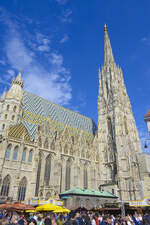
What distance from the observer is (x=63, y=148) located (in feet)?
127

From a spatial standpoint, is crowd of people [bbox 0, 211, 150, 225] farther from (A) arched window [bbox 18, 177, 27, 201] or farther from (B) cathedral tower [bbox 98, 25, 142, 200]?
(B) cathedral tower [bbox 98, 25, 142, 200]

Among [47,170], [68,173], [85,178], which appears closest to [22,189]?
[47,170]

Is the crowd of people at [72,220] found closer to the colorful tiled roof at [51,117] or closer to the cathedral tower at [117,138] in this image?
the colorful tiled roof at [51,117]

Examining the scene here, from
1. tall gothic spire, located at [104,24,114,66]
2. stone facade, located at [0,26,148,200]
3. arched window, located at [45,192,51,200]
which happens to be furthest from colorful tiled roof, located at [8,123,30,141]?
tall gothic spire, located at [104,24,114,66]

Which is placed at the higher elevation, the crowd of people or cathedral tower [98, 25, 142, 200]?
cathedral tower [98, 25, 142, 200]

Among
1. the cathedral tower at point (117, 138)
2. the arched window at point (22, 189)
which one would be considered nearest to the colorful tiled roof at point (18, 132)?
the arched window at point (22, 189)

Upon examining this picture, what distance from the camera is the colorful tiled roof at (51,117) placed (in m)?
39.6

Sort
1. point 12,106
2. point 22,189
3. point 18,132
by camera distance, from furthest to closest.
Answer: point 12,106 → point 18,132 → point 22,189

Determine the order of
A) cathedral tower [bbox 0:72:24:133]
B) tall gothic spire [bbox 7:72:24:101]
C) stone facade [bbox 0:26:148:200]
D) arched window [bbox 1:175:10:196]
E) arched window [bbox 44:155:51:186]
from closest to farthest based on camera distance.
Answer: arched window [bbox 1:175:10:196], stone facade [bbox 0:26:148:200], arched window [bbox 44:155:51:186], cathedral tower [bbox 0:72:24:133], tall gothic spire [bbox 7:72:24:101]

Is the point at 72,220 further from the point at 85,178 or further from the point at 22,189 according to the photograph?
the point at 85,178

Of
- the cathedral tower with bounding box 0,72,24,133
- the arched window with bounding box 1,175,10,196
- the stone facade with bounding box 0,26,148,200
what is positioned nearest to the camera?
the arched window with bounding box 1,175,10,196

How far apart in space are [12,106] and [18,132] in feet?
18.7

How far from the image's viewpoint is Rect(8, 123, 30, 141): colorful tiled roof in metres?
32.5

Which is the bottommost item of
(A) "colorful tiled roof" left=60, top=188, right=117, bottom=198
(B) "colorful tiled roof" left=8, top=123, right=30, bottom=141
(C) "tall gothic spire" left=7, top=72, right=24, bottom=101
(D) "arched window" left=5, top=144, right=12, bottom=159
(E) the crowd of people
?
(E) the crowd of people
